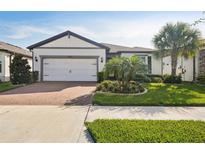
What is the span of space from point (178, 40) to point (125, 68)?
8247 mm

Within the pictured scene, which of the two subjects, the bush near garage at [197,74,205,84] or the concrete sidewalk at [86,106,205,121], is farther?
the bush near garage at [197,74,205,84]

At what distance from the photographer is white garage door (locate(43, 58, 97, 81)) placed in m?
21.6

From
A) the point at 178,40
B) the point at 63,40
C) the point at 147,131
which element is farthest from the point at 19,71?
the point at 147,131

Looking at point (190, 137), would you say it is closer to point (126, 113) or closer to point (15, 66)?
point (126, 113)

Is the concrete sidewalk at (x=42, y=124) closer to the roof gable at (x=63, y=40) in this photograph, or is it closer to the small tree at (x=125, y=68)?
the small tree at (x=125, y=68)

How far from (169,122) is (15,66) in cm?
1468

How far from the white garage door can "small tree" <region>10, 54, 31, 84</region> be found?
2.79m

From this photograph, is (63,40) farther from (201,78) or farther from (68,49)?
(201,78)

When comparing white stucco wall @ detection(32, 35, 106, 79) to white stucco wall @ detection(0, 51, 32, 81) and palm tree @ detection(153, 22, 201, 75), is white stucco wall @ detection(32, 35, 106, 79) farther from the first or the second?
palm tree @ detection(153, 22, 201, 75)

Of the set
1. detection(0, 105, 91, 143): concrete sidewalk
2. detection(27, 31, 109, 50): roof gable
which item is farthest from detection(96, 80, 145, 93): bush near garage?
detection(27, 31, 109, 50): roof gable

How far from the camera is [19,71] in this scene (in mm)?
18875

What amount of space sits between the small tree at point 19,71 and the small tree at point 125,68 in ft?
27.1

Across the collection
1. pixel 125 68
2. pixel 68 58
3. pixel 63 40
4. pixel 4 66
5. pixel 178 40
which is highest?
pixel 63 40
